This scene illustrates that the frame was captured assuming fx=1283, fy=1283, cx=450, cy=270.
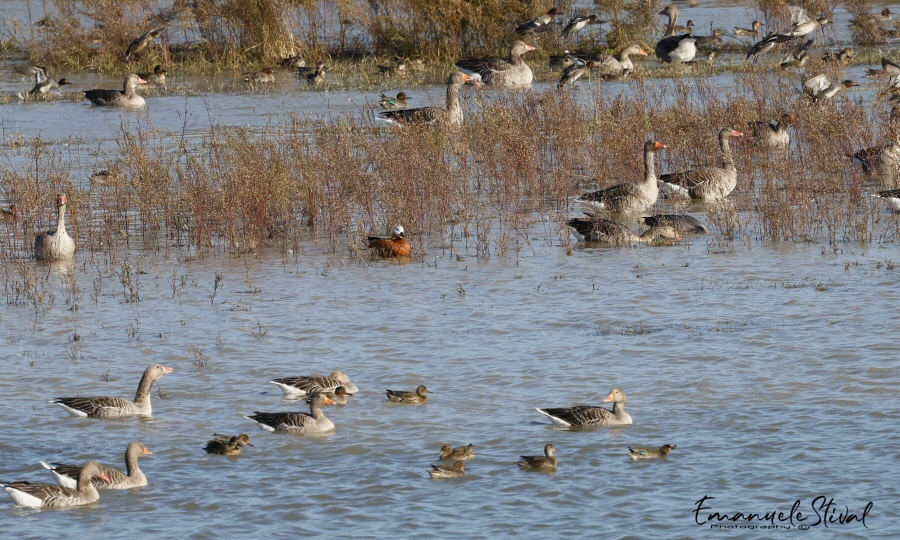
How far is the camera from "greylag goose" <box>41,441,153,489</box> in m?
8.33

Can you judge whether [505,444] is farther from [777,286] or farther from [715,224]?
[715,224]

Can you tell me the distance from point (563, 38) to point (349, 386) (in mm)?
26120

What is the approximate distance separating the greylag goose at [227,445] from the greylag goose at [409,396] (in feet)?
4.43

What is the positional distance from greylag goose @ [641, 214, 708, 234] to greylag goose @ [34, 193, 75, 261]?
23.0 feet

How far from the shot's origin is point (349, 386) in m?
10.3

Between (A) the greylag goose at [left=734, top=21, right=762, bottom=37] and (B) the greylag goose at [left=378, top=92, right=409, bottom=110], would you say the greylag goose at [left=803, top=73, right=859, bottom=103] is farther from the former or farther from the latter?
(A) the greylag goose at [left=734, top=21, right=762, bottom=37]

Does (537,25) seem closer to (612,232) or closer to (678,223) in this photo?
(678,223)

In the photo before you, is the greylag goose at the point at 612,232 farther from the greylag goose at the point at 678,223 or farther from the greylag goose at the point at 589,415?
the greylag goose at the point at 589,415

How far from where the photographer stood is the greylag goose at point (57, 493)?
26.5ft

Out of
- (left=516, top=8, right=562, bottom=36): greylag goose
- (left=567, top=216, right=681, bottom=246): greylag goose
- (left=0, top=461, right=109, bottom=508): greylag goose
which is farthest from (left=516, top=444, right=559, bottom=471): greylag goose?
A: (left=516, top=8, right=562, bottom=36): greylag goose

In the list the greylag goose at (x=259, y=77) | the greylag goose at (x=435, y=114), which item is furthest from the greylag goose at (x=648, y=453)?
the greylag goose at (x=259, y=77)

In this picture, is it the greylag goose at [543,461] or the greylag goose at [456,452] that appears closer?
the greylag goose at [543,461]

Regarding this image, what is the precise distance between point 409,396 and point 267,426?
1173 millimetres

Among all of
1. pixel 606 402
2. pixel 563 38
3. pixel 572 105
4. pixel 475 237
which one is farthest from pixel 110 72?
pixel 606 402
